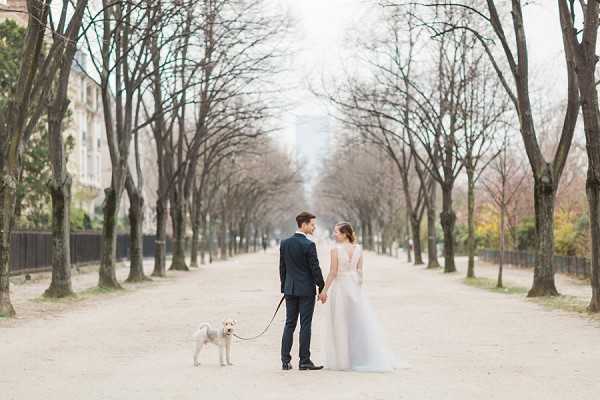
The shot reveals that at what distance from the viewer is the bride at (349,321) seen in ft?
35.9

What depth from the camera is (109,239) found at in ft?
93.1

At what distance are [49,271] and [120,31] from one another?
39.8ft

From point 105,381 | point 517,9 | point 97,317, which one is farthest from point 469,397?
point 517,9

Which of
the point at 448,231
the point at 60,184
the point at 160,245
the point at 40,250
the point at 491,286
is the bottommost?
the point at 491,286

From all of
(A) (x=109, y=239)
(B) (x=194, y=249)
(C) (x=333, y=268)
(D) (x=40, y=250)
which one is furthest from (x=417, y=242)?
(C) (x=333, y=268)

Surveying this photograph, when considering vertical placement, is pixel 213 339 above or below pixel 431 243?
below

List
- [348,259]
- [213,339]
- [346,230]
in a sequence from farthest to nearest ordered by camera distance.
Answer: [213,339]
[348,259]
[346,230]

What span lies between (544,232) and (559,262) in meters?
12.9

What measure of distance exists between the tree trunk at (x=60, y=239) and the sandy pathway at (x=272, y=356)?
1.79 metres

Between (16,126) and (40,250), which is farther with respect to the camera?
(40,250)

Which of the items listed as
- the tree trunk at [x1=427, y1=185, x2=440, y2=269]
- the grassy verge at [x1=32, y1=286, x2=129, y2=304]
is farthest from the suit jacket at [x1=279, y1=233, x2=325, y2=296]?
the tree trunk at [x1=427, y1=185, x2=440, y2=269]

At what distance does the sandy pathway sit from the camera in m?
9.55

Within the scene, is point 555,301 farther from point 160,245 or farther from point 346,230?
point 160,245

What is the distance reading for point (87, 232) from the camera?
44.0m
